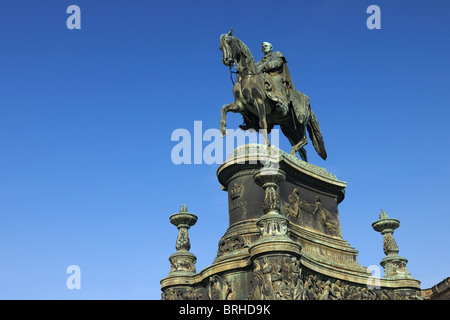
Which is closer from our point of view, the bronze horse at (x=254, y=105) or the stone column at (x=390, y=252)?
the bronze horse at (x=254, y=105)

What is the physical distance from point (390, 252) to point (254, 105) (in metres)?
7.07

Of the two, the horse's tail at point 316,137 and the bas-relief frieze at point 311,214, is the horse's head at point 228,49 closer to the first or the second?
the horse's tail at point 316,137

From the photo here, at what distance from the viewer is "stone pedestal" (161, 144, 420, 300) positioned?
14078 mm

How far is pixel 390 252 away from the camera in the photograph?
1925 centimetres

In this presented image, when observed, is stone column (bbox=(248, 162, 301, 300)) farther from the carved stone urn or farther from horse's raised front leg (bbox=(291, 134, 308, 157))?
horse's raised front leg (bbox=(291, 134, 308, 157))

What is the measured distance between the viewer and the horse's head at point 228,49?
17766mm

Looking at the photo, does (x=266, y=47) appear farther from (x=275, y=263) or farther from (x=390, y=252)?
(x=275, y=263)

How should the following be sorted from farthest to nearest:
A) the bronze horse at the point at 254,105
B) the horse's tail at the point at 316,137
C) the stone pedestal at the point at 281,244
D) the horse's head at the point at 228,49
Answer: the horse's tail at the point at 316,137, the bronze horse at the point at 254,105, the horse's head at the point at 228,49, the stone pedestal at the point at 281,244

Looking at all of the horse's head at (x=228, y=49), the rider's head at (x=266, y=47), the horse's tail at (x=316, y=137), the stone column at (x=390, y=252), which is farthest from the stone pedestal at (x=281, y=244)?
the rider's head at (x=266, y=47)

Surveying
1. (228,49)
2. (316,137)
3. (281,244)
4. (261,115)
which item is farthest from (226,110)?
(281,244)

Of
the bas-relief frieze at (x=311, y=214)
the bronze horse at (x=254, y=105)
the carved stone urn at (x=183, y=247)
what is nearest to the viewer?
the bas-relief frieze at (x=311, y=214)

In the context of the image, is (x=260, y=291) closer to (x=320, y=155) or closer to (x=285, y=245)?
(x=285, y=245)
